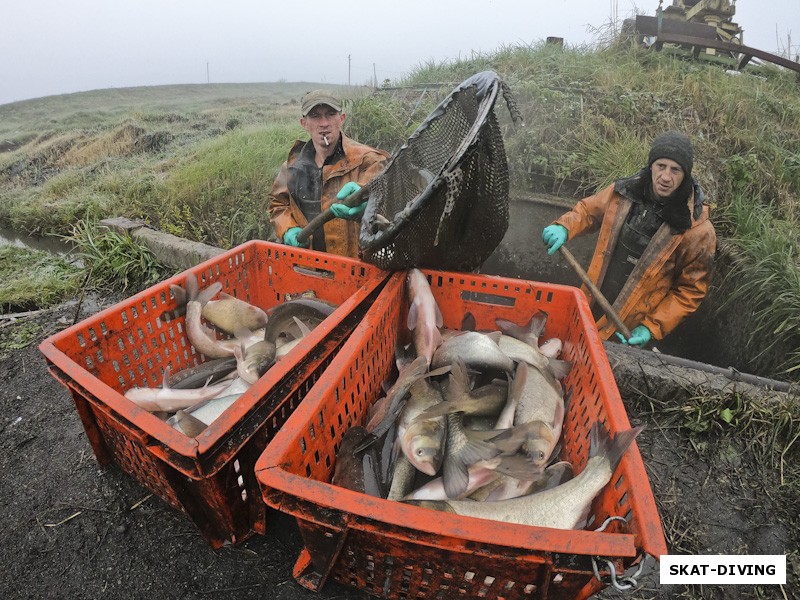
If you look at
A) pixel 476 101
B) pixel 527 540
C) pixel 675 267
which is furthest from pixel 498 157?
pixel 675 267

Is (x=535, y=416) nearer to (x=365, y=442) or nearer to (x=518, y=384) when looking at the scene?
(x=518, y=384)

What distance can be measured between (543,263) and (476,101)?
2.90 meters

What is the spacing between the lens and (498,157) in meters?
2.34

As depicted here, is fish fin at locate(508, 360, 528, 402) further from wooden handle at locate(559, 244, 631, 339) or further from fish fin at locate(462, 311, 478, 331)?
wooden handle at locate(559, 244, 631, 339)

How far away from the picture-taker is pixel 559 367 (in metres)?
2.28

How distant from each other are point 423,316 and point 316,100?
2442mm

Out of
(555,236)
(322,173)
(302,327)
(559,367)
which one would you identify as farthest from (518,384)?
(322,173)

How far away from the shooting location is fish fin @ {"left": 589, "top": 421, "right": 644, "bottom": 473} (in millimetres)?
1416

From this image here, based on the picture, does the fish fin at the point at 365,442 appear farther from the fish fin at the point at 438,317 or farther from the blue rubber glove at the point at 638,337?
the blue rubber glove at the point at 638,337

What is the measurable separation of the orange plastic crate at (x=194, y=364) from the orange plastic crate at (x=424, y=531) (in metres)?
0.17

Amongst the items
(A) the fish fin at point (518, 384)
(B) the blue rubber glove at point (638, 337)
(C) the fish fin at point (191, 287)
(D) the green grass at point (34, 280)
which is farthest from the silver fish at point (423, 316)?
(D) the green grass at point (34, 280)

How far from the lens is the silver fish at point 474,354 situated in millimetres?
2195

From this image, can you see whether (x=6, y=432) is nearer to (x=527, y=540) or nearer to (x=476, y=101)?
(x=527, y=540)

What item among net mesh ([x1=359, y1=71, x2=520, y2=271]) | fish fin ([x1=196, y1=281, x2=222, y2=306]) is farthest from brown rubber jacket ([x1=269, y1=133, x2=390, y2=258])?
fish fin ([x1=196, y1=281, x2=222, y2=306])
